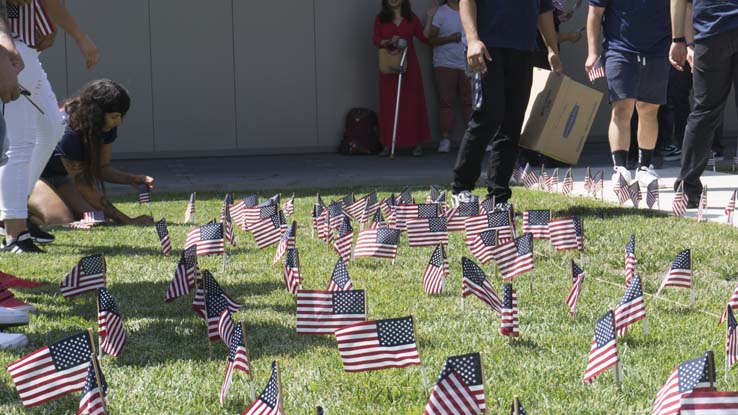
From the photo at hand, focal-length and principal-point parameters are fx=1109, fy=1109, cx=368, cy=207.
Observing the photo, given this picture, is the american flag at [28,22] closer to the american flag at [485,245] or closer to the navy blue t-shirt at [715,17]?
the american flag at [485,245]

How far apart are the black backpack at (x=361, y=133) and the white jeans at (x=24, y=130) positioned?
8.64m

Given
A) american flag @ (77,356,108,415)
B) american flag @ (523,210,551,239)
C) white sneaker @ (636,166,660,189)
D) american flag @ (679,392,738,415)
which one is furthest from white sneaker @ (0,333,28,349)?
white sneaker @ (636,166,660,189)

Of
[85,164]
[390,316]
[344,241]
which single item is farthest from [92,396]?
[85,164]

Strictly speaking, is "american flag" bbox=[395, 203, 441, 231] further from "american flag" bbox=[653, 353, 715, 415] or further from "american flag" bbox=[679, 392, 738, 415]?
"american flag" bbox=[679, 392, 738, 415]

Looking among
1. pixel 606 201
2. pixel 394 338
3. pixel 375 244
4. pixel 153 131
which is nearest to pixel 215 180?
pixel 153 131

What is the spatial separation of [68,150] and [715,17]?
14.8 ft

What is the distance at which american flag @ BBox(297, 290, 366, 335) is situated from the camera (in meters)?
3.73

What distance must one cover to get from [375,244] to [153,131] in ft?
30.8

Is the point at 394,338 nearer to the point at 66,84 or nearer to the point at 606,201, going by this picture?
the point at 606,201

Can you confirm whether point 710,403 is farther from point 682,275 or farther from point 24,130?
point 24,130

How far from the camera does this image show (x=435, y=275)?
4.84m

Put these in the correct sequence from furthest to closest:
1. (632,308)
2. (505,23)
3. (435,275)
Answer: (505,23)
(435,275)
(632,308)

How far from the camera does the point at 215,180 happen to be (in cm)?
1149

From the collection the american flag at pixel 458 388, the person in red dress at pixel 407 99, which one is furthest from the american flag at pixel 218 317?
the person in red dress at pixel 407 99
